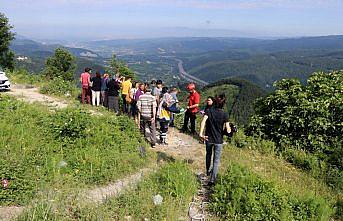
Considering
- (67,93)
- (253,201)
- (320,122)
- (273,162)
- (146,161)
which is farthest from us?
(67,93)

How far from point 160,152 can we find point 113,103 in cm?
415

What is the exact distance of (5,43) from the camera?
3200cm

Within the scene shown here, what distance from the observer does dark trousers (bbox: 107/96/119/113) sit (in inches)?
486

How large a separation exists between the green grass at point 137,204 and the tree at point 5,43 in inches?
1169

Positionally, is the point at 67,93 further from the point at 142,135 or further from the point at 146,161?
the point at 146,161

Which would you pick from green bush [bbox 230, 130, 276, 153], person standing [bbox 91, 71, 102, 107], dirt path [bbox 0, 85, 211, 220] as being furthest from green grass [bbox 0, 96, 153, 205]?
green bush [bbox 230, 130, 276, 153]

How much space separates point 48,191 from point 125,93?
21.5 ft

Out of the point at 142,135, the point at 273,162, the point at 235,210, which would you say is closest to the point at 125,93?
the point at 142,135

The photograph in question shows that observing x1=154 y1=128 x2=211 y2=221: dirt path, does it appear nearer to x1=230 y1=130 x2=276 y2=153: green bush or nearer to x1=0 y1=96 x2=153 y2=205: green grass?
x1=0 y1=96 x2=153 y2=205: green grass

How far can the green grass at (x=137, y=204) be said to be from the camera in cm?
476

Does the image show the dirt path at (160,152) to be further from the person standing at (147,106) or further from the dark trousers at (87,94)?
the person standing at (147,106)

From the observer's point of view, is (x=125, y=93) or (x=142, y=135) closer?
(x=142, y=135)

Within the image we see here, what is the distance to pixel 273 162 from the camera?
9.29 m

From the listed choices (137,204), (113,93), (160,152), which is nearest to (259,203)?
(137,204)
